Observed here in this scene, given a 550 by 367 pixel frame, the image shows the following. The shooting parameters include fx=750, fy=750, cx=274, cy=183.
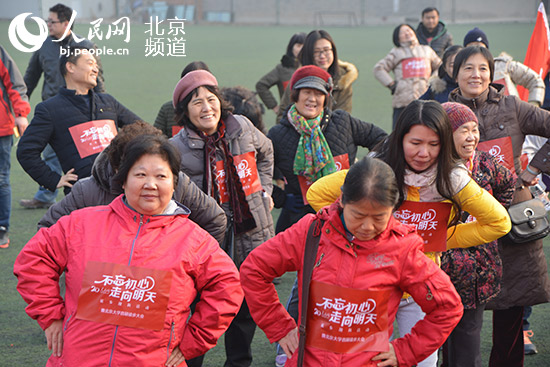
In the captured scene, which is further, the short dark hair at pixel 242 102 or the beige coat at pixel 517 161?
the short dark hair at pixel 242 102

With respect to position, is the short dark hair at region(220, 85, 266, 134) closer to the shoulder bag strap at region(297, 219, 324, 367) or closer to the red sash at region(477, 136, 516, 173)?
the red sash at region(477, 136, 516, 173)

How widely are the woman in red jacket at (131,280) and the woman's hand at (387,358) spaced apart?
1.95ft

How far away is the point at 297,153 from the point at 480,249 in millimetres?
1678

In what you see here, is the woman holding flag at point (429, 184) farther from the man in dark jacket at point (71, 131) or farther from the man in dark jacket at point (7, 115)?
the man in dark jacket at point (7, 115)

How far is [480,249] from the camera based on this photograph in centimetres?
359

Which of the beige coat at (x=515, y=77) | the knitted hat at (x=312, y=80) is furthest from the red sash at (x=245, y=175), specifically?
the beige coat at (x=515, y=77)

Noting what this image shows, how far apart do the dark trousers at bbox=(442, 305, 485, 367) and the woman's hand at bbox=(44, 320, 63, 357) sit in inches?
73.9

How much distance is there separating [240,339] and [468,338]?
1348mm

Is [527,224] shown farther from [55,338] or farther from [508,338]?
[55,338]

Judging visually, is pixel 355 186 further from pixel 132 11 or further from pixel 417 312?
pixel 132 11

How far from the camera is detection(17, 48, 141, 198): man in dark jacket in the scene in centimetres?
508

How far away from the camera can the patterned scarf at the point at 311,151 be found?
16.0ft

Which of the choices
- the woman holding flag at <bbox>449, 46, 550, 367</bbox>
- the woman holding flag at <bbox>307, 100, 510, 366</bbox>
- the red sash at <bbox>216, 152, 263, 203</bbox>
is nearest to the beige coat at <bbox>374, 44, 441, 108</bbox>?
the woman holding flag at <bbox>449, 46, 550, 367</bbox>

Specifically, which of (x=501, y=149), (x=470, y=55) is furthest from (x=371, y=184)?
(x=470, y=55)
